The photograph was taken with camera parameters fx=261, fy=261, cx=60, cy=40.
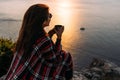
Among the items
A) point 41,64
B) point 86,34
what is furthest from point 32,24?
point 86,34

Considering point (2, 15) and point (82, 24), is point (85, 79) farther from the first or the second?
point (2, 15)

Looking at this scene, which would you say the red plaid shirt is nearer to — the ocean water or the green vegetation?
the green vegetation

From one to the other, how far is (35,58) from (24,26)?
82 centimetres

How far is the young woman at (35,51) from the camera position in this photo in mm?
6218

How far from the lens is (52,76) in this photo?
6.73 m

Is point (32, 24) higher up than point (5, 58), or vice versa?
point (32, 24)

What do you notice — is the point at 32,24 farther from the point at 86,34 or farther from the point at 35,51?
the point at 86,34

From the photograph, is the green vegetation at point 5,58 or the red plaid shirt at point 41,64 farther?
the green vegetation at point 5,58

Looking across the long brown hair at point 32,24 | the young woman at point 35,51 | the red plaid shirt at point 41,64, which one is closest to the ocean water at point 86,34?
the red plaid shirt at point 41,64

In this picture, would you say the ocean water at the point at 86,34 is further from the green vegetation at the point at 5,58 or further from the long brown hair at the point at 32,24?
the long brown hair at the point at 32,24

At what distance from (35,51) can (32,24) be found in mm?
661

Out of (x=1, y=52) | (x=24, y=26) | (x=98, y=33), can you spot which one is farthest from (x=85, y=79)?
(x=98, y=33)

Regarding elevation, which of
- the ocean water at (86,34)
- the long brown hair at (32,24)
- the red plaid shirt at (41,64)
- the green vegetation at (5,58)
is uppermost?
the long brown hair at (32,24)

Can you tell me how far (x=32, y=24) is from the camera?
6.14 meters
